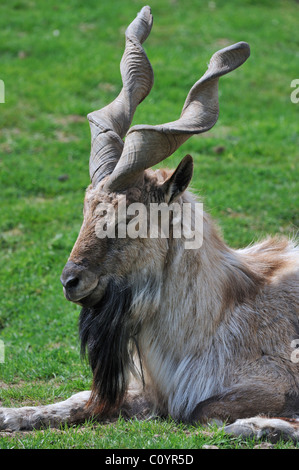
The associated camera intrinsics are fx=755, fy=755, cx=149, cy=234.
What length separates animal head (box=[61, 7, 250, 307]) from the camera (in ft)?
16.5

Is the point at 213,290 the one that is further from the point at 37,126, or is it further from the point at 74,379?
the point at 37,126

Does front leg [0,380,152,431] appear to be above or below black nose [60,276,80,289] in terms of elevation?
below

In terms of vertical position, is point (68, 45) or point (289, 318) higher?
point (68, 45)

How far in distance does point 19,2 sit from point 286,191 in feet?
33.1

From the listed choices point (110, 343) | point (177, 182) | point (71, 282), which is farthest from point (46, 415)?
point (177, 182)

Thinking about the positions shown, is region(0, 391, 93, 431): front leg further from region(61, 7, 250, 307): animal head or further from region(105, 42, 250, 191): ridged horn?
region(105, 42, 250, 191): ridged horn

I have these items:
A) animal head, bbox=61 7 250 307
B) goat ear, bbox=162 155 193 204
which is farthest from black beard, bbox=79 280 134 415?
goat ear, bbox=162 155 193 204

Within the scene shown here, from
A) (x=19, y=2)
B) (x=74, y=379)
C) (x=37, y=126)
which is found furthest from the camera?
(x=19, y=2)

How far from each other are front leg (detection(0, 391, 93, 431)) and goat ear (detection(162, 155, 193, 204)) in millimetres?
1666

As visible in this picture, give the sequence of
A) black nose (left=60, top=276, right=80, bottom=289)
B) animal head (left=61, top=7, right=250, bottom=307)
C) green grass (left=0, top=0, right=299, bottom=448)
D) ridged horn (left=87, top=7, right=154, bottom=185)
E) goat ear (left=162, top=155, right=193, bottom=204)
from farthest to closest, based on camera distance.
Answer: green grass (left=0, top=0, right=299, bottom=448) < ridged horn (left=87, top=7, right=154, bottom=185) < goat ear (left=162, top=155, right=193, bottom=204) < animal head (left=61, top=7, right=250, bottom=307) < black nose (left=60, top=276, right=80, bottom=289)

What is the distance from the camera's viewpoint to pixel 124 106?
5.94m

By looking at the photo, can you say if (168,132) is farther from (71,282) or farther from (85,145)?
(85,145)

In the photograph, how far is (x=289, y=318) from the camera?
568 cm

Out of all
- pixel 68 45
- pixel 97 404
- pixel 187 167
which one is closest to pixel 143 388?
pixel 97 404
